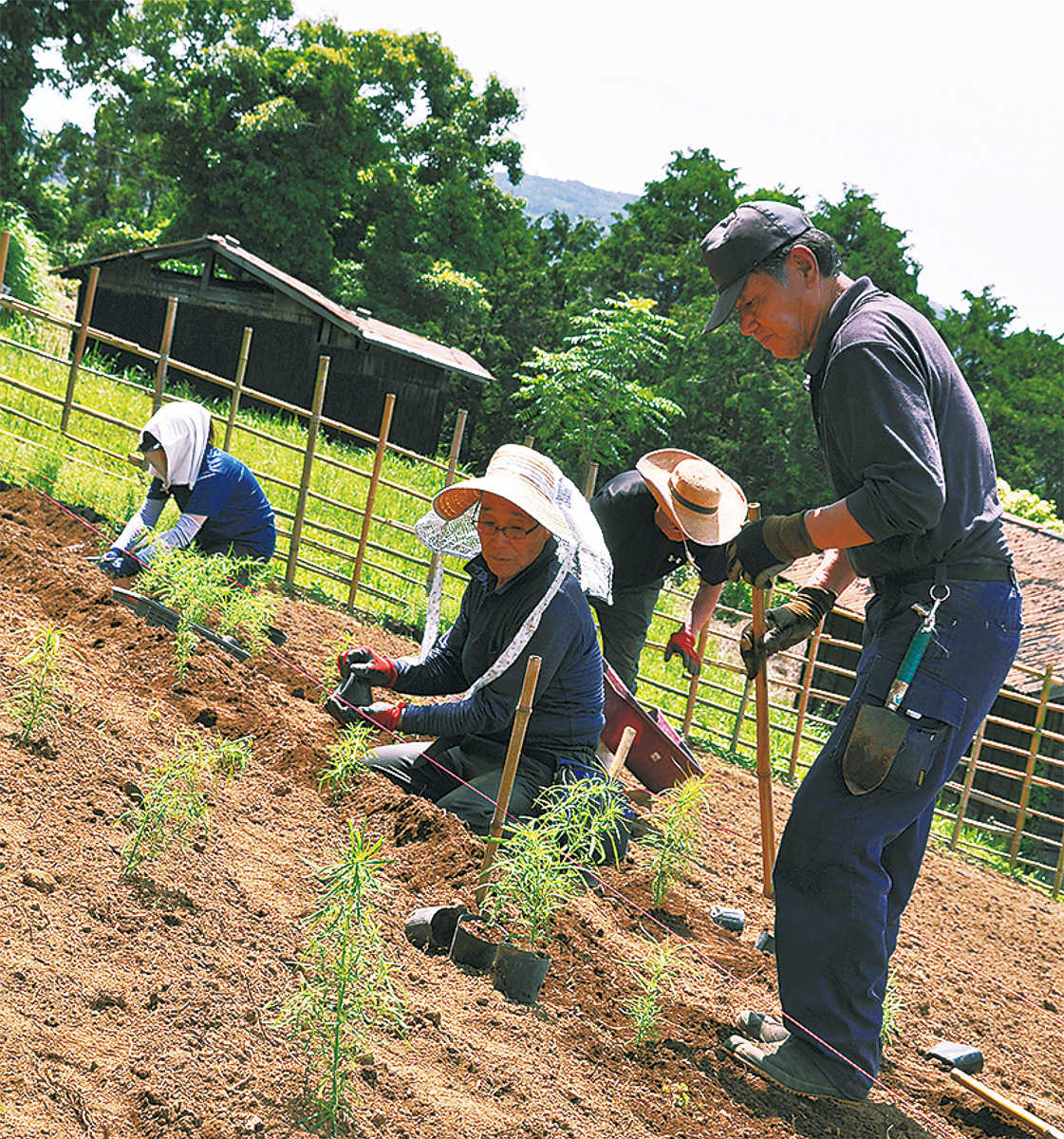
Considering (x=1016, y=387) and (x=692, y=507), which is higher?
(x=1016, y=387)

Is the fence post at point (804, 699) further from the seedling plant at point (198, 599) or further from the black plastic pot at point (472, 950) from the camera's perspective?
the black plastic pot at point (472, 950)

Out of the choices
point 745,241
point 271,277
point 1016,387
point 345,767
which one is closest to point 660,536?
point 345,767

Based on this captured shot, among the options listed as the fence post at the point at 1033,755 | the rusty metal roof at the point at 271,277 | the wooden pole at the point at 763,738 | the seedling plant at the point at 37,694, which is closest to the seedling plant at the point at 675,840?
the wooden pole at the point at 763,738

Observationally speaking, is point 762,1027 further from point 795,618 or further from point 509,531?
point 509,531

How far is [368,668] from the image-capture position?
3.63m

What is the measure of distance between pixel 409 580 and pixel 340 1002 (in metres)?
6.19

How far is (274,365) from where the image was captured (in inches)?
806

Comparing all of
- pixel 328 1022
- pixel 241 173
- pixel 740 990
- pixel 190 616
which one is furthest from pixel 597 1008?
pixel 241 173

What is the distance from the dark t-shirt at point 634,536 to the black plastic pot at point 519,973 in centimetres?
234

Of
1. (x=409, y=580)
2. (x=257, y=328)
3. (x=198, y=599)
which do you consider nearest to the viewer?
(x=198, y=599)

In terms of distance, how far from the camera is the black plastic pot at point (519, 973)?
254cm

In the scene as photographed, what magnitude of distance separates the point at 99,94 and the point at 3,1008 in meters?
34.8

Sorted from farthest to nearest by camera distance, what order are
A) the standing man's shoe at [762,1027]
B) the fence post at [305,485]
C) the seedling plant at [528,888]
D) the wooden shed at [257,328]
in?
the wooden shed at [257,328], the fence post at [305,485], the standing man's shoe at [762,1027], the seedling plant at [528,888]

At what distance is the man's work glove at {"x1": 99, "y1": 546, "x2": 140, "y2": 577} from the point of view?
188 inches
